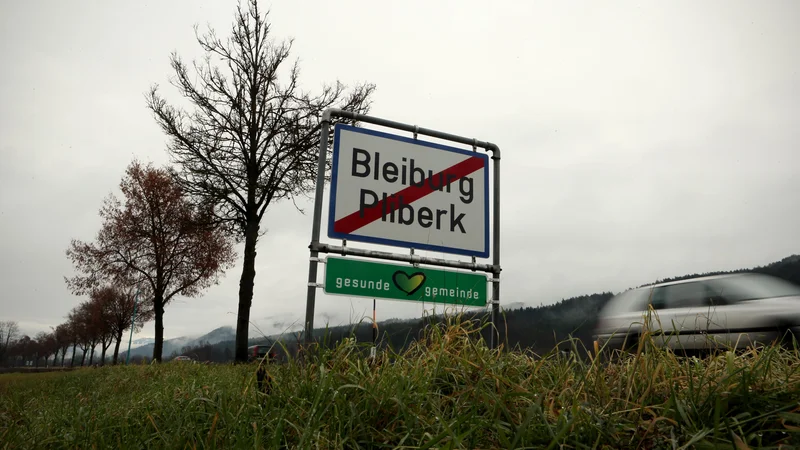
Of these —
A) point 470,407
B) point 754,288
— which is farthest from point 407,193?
point 754,288

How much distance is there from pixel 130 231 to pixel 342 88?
1048 centimetres

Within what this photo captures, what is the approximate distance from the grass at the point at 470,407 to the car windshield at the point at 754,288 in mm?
4566

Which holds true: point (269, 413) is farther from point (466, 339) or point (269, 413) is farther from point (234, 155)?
point (234, 155)

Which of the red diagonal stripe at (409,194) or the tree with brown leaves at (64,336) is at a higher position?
the red diagonal stripe at (409,194)

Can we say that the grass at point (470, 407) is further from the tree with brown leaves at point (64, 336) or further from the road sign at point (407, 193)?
the tree with brown leaves at point (64, 336)

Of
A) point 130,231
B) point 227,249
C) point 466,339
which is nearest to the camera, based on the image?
point 466,339

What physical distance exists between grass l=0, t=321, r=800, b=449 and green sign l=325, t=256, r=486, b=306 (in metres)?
1.61

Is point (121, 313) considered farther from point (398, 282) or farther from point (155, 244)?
point (398, 282)

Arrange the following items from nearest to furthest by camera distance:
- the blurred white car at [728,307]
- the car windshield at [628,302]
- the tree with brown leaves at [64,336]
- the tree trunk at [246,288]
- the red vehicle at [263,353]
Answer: the red vehicle at [263,353]
the blurred white car at [728,307]
the car windshield at [628,302]
the tree trunk at [246,288]
the tree with brown leaves at [64,336]

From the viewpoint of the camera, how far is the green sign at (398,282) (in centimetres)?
488

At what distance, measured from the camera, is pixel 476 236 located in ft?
19.1

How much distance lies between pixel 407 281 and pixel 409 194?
3.04 ft

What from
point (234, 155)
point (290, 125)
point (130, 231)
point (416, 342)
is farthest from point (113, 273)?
point (416, 342)

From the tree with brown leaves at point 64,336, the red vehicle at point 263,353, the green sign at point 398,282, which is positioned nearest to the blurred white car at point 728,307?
the green sign at point 398,282
